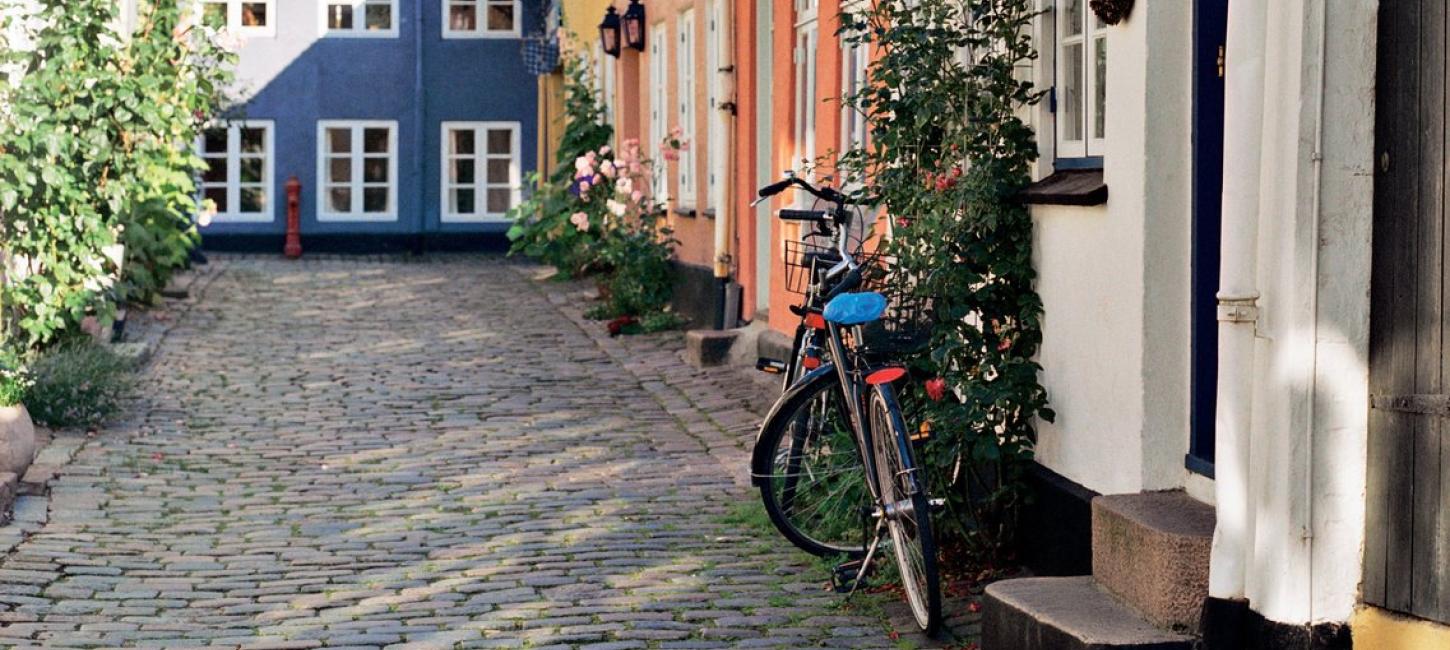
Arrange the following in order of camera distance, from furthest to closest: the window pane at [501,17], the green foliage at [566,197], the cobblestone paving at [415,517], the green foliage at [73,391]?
the window pane at [501,17] < the green foliage at [566,197] < the green foliage at [73,391] < the cobblestone paving at [415,517]

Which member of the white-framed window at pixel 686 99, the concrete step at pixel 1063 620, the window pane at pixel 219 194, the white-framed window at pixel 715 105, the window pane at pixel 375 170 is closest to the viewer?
the concrete step at pixel 1063 620

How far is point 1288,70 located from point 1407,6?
0.30 meters

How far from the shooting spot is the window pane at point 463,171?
31.1 m

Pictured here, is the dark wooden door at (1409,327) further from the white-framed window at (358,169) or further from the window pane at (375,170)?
the window pane at (375,170)

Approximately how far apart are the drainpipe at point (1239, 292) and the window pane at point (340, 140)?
26.8 metres

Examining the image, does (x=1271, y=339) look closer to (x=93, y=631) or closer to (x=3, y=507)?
(x=93, y=631)

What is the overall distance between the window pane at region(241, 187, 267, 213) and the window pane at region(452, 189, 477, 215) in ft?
9.15

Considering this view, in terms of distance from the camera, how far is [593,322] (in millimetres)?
16828

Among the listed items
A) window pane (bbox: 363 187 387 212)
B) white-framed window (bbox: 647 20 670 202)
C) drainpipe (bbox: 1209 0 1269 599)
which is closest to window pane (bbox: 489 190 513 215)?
window pane (bbox: 363 187 387 212)

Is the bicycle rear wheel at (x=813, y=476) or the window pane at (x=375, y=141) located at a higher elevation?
the window pane at (x=375, y=141)

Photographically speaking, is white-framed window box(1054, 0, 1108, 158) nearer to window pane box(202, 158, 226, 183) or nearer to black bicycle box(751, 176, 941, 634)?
black bicycle box(751, 176, 941, 634)

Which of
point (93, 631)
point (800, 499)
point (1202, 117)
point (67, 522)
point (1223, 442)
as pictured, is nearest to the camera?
point (1223, 442)

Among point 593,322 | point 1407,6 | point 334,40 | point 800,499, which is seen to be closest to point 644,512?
point 800,499

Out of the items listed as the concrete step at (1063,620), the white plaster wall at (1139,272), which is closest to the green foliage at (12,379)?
the white plaster wall at (1139,272)
